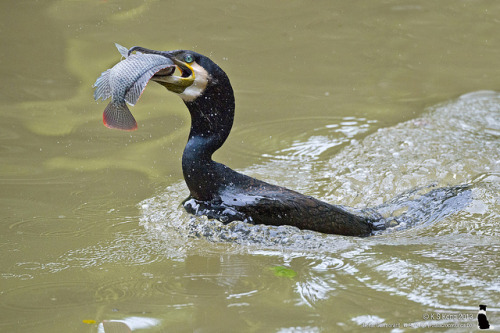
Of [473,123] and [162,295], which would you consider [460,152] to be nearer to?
[473,123]

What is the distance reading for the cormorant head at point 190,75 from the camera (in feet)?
11.8

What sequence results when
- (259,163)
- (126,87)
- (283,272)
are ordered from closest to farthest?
1. (126,87)
2. (283,272)
3. (259,163)

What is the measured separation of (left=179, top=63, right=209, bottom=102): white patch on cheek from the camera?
12.0 feet

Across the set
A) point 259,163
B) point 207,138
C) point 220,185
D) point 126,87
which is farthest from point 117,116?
point 259,163

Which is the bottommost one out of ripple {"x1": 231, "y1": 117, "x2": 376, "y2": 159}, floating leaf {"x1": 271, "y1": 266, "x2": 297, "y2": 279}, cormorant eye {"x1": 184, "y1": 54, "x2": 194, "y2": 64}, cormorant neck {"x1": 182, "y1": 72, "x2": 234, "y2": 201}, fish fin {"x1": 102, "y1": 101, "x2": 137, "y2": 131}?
floating leaf {"x1": 271, "y1": 266, "x2": 297, "y2": 279}

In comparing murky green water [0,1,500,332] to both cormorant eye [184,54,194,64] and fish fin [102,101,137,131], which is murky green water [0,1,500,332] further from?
cormorant eye [184,54,194,64]

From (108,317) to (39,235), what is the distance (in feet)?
4.29

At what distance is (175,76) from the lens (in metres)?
3.59

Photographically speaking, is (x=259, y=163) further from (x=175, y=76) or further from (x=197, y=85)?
(x=175, y=76)

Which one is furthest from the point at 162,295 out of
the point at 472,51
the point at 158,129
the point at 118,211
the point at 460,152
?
the point at 472,51

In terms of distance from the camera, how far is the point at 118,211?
14.8 ft

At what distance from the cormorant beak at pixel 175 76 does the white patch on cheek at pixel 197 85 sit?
0.06ft

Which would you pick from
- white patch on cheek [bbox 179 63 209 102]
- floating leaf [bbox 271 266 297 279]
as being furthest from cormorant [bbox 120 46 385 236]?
floating leaf [bbox 271 266 297 279]

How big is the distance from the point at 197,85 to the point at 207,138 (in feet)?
1.09
